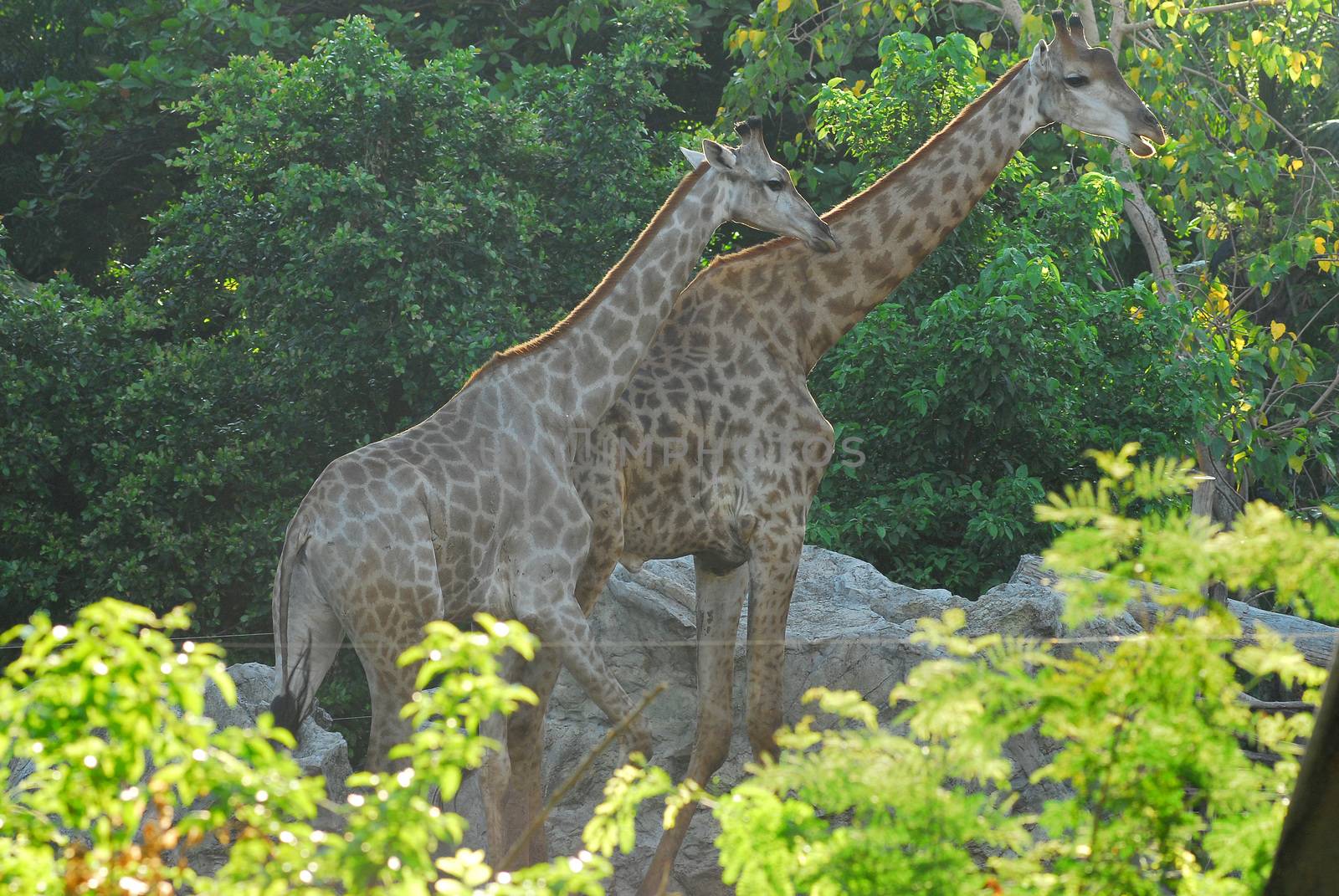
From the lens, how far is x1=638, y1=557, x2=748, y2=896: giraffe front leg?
7.31 m

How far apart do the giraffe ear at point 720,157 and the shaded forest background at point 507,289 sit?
3887 mm

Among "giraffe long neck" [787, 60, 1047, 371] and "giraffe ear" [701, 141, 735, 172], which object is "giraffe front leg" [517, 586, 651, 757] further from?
"giraffe ear" [701, 141, 735, 172]

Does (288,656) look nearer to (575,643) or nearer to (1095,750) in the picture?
(575,643)

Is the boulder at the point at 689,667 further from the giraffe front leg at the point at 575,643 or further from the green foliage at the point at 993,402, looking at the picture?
the green foliage at the point at 993,402

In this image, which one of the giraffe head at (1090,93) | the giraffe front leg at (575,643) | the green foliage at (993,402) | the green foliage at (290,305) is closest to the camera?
the giraffe front leg at (575,643)

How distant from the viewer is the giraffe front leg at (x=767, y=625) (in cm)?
717

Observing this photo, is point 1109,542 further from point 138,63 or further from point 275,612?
point 138,63

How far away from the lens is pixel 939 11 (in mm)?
15805

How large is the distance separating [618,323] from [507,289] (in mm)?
4562

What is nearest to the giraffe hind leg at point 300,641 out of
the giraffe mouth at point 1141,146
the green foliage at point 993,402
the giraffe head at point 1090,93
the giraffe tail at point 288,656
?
the giraffe tail at point 288,656

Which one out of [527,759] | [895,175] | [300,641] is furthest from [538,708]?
[895,175]

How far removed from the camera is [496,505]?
6.65 meters

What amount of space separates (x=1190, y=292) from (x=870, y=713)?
35.5ft

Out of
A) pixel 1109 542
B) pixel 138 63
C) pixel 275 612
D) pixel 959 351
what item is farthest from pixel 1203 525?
pixel 138 63
